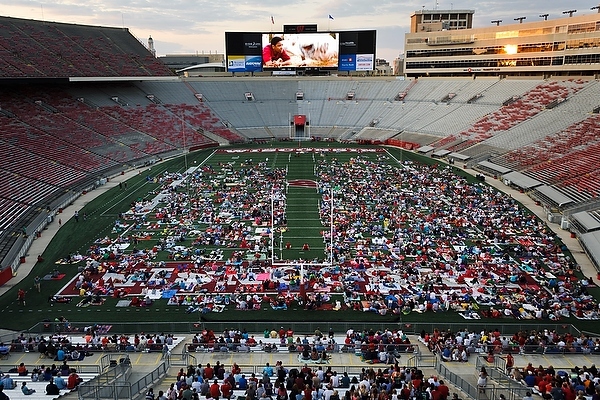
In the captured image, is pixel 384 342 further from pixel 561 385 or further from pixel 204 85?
pixel 204 85

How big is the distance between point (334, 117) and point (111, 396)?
60.5m

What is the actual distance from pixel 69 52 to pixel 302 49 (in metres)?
27.9

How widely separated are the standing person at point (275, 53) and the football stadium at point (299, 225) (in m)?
0.29

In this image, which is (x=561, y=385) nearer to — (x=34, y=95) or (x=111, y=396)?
(x=111, y=396)

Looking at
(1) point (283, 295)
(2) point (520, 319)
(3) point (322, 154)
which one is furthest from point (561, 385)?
(3) point (322, 154)

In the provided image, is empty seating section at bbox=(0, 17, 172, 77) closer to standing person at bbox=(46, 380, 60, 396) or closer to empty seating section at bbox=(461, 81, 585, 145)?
empty seating section at bbox=(461, 81, 585, 145)

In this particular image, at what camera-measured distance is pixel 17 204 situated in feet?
96.9

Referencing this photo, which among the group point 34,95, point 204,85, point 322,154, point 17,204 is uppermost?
point 204,85

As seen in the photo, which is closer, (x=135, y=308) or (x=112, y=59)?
(x=135, y=308)

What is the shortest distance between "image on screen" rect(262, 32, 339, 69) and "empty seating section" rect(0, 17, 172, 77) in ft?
45.8

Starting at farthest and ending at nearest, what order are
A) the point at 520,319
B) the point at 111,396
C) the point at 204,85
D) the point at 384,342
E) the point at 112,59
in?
the point at 204,85 < the point at 112,59 < the point at 520,319 < the point at 384,342 < the point at 111,396

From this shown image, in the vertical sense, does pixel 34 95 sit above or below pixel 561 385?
above

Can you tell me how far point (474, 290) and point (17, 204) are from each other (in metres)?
25.6

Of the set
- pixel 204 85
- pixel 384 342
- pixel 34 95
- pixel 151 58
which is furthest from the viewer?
pixel 204 85
